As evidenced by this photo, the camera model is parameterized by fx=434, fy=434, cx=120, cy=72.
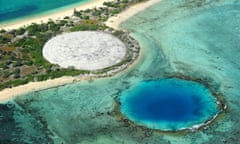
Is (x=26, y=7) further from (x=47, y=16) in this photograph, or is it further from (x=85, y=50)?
(x=85, y=50)

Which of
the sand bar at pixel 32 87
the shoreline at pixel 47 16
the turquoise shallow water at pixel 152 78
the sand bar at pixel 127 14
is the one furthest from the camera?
the sand bar at pixel 127 14

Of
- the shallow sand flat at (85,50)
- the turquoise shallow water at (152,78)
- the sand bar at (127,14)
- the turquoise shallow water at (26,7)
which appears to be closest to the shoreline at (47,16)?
the turquoise shallow water at (26,7)

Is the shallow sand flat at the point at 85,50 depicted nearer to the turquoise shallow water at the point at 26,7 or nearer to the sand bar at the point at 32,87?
the sand bar at the point at 32,87

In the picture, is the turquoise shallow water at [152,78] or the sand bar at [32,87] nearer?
the turquoise shallow water at [152,78]

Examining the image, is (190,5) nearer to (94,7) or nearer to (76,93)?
(94,7)

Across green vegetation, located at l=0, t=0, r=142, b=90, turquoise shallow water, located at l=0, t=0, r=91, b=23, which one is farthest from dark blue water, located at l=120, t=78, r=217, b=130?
turquoise shallow water, located at l=0, t=0, r=91, b=23

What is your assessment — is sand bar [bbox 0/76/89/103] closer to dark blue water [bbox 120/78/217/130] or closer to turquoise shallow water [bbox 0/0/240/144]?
turquoise shallow water [bbox 0/0/240/144]
